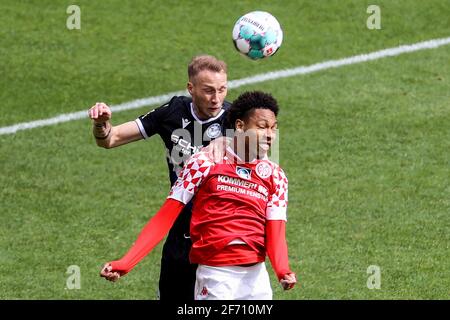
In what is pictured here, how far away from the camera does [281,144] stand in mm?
13992

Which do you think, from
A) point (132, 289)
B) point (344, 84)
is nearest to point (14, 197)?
point (132, 289)

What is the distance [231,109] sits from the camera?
824 cm

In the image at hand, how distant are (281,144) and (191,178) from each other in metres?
5.93

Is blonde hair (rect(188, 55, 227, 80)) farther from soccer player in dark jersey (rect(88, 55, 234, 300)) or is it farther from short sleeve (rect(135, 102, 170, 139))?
short sleeve (rect(135, 102, 170, 139))

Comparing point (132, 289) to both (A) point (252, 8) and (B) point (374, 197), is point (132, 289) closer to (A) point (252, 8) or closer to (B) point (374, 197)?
(B) point (374, 197)

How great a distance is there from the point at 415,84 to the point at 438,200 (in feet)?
10.1

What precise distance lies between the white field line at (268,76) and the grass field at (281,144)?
5.3 inches

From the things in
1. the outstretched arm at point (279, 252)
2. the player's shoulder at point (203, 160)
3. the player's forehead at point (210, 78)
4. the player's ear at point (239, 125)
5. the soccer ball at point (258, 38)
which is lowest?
the outstretched arm at point (279, 252)

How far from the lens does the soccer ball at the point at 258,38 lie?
10.2m

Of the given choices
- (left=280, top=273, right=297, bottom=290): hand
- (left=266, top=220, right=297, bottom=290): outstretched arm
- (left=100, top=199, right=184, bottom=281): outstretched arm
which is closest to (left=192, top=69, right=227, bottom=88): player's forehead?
(left=100, top=199, right=184, bottom=281): outstretched arm

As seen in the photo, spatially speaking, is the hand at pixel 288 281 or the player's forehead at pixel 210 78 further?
the player's forehead at pixel 210 78

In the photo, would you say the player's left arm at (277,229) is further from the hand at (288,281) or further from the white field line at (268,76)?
the white field line at (268,76)

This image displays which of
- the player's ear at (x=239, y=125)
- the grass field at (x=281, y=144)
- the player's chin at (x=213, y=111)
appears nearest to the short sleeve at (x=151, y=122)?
the player's chin at (x=213, y=111)

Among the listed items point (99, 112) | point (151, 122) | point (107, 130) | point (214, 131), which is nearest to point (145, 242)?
point (99, 112)
